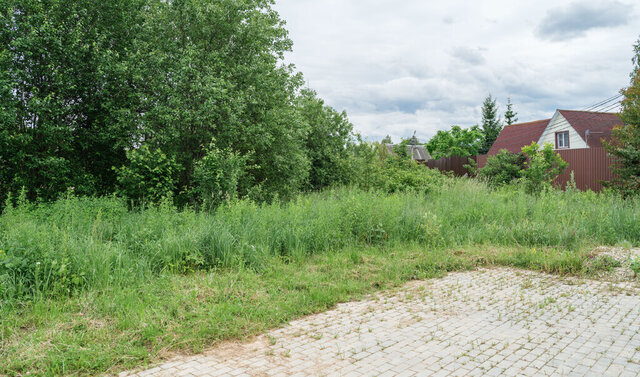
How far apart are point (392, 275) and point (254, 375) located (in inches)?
139

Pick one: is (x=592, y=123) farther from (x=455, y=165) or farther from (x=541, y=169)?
(x=541, y=169)

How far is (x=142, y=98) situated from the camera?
14047 mm

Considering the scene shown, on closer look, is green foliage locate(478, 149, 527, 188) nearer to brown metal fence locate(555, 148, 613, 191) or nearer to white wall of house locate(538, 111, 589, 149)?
brown metal fence locate(555, 148, 613, 191)

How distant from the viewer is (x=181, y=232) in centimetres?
720

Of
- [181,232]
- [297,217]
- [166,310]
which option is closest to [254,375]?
[166,310]

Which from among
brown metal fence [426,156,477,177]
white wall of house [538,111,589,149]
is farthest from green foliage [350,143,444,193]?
white wall of house [538,111,589,149]

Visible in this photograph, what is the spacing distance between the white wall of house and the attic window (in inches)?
10.9

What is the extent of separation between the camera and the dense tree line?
12.9 meters

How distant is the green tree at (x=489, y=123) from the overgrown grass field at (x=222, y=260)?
4898cm

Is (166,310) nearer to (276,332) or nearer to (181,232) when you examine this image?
(276,332)

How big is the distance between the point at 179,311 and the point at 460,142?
56.0 meters

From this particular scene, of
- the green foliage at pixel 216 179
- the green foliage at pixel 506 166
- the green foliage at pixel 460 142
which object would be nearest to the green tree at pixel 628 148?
the green foliage at pixel 506 166

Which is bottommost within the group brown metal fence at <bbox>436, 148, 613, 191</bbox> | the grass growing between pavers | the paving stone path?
the paving stone path

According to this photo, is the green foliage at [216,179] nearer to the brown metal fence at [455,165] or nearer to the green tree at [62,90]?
the green tree at [62,90]
